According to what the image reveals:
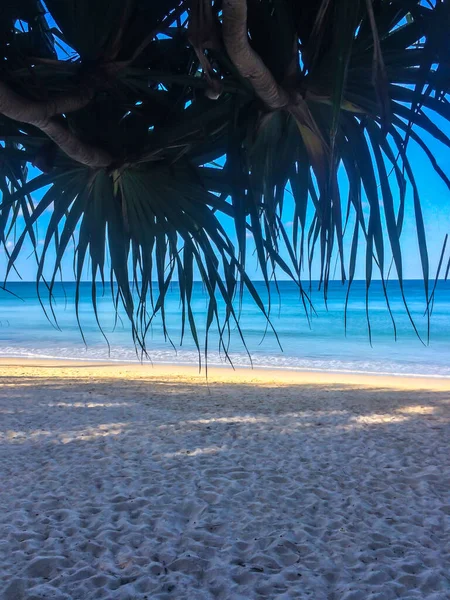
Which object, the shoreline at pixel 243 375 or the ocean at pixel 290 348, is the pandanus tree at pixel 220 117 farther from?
the shoreline at pixel 243 375

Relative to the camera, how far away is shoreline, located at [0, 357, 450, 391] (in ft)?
23.9

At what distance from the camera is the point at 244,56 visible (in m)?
0.93

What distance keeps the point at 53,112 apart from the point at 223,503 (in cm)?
185

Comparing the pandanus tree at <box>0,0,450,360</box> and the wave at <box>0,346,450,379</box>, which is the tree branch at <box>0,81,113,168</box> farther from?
the wave at <box>0,346,450,379</box>

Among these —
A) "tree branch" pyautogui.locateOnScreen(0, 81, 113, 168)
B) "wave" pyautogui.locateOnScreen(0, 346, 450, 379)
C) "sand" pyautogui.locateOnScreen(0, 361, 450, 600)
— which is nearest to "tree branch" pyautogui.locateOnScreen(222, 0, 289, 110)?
"tree branch" pyautogui.locateOnScreen(0, 81, 113, 168)

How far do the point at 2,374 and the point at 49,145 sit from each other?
686 cm

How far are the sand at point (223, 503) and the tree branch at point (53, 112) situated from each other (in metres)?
1.31

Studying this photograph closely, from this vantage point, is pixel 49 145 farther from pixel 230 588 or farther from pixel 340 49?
pixel 230 588

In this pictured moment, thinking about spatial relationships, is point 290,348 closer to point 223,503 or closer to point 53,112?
point 223,503

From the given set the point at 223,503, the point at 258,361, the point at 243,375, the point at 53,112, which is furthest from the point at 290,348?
the point at 53,112

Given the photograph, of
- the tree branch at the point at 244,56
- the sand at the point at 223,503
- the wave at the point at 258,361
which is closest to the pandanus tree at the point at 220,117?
the tree branch at the point at 244,56

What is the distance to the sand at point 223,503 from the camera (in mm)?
1688

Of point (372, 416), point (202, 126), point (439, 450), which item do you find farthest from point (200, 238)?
point (372, 416)

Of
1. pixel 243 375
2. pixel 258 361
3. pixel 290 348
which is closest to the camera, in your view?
pixel 243 375
